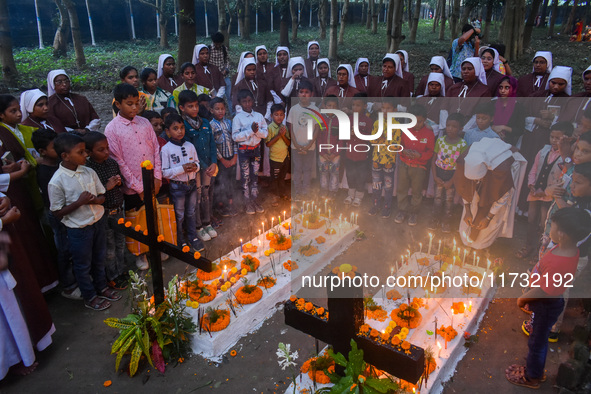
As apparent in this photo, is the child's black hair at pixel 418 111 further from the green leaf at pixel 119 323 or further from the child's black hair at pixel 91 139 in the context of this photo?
the green leaf at pixel 119 323

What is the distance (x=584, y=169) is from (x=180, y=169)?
4790 mm

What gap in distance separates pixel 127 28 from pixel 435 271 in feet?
91.4

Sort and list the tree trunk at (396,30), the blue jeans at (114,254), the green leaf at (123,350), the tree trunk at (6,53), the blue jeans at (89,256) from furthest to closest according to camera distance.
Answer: the tree trunk at (396,30) → the tree trunk at (6,53) → the blue jeans at (114,254) → the blue jeans at (89,256) → the green leaf at (123,350)

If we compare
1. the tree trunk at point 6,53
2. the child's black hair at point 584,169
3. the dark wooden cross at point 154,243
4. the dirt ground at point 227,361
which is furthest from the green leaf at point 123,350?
the tree trunk at point 6,53

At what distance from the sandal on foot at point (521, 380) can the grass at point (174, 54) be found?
43.6 feet

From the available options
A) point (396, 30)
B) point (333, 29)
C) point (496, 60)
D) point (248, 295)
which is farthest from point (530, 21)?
point (248, 295)

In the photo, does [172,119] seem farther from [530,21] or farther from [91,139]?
[530,21]

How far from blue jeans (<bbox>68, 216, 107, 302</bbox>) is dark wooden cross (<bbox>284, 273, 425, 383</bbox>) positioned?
2.86 meters

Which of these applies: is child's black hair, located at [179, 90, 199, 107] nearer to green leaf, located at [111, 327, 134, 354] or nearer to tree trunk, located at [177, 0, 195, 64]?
green leaf, located at [111, 327, 134, 354]

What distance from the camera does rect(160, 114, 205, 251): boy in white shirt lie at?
570 cm

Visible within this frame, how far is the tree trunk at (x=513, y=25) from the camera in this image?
559 inches

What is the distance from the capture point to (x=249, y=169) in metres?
7.39

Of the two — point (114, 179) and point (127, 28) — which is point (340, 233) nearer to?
point (114, 179)

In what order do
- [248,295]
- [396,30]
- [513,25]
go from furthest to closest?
[513,25] < [396,30] < [248,295]
